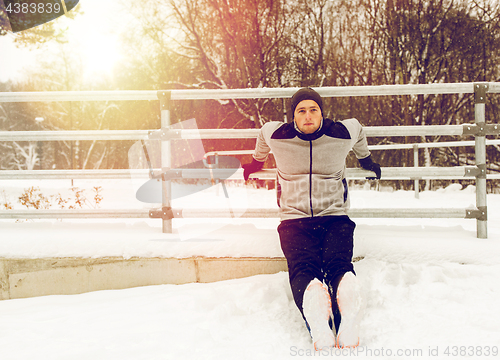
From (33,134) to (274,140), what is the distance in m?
1.75

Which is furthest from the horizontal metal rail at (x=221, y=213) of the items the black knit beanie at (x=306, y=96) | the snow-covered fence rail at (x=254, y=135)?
the black knit beanie at (x=306, y=96)

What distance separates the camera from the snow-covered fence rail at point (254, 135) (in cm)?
217

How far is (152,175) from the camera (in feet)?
7.44

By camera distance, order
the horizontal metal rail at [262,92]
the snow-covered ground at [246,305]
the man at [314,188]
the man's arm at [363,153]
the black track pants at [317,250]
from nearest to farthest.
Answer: the snow-covered ground at [246,305] < the black track pants at [317,250] < the man at [314,188] < the man's arm at [363,153] < the horizontal metal rail at [262,92]

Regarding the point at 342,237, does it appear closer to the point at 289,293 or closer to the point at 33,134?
the point at 289,293

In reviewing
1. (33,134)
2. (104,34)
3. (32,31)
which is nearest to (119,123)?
(104,34)

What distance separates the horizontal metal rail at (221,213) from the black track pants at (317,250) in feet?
1.11

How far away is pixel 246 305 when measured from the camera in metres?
1.84

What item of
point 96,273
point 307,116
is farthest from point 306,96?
point 96,273

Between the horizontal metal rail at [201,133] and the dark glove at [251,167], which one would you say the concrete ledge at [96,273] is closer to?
the dark glove at [251,167]

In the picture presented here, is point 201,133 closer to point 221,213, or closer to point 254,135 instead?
point 254,135

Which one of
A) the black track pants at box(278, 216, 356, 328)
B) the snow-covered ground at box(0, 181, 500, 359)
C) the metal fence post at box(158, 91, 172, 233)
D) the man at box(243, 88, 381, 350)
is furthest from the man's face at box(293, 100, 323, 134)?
the metal fence post at box(158, 91, 172, 233)

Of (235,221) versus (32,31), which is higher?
(32,31)

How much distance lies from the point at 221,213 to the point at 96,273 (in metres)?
0.92
